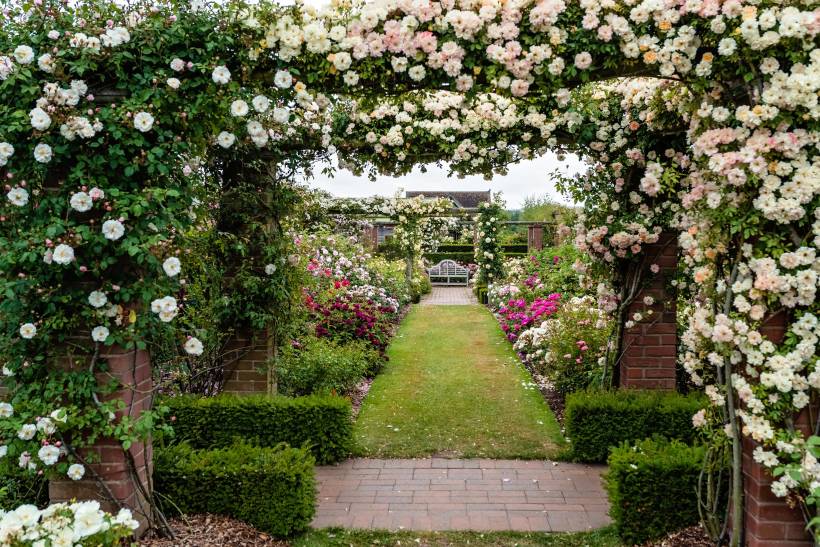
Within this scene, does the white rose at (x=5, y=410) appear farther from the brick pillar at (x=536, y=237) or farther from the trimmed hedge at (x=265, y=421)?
the brick pillar at (x=536, y=237)

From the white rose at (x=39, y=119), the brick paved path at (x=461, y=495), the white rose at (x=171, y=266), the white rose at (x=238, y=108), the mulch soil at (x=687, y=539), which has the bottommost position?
the brick paved path at (x=461, y=495)

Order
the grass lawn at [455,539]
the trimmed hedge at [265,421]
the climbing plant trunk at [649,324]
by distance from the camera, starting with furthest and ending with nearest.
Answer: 1. the climbing plant trunk at [649,324]
2. the trimmed hedge at [265,421]
3. the grass lawn at [455,539]

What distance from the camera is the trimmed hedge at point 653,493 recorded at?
3186mm

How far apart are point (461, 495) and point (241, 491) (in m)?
1.54

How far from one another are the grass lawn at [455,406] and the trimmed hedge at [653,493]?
1503mm

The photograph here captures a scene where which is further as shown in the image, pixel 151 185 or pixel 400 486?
pixel 400 486

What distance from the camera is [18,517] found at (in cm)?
209

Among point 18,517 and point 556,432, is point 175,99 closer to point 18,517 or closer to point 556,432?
point 18,517

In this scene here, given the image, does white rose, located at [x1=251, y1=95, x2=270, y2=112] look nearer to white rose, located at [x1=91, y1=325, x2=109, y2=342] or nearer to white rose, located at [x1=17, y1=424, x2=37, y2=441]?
white rose, located at [x1=91, y1=325, x2=109, y2=342]

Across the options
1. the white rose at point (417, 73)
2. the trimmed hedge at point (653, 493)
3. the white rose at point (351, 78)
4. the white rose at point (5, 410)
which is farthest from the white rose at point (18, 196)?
the trimmed hedge at point (653, 493)

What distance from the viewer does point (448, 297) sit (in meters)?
16.5

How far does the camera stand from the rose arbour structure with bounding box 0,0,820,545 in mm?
2477

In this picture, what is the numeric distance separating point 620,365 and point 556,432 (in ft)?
2.80

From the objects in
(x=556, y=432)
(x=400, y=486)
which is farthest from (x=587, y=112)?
(x=400, y=486)
